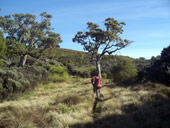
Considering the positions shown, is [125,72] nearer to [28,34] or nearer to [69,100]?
[69,100]

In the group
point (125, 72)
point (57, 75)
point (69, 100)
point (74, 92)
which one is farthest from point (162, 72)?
point (57, 75)

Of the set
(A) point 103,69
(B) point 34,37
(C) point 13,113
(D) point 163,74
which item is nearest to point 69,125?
(C) point 13,113

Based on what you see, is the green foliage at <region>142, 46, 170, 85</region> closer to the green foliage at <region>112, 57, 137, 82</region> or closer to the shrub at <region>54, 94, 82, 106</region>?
the green foliage at <region>112, 57, 137, 82</region>

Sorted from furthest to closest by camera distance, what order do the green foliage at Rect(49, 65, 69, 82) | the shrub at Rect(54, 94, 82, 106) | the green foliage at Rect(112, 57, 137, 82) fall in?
the green foliage at Rect(49, 65, 69, 82), the green foliage at Rect(112, 57, 137, 82), the shrub at Rect(54, 94, 82, 106)

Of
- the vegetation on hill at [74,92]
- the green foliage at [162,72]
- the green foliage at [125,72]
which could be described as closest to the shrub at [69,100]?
the vegetation on hill at [74,92]

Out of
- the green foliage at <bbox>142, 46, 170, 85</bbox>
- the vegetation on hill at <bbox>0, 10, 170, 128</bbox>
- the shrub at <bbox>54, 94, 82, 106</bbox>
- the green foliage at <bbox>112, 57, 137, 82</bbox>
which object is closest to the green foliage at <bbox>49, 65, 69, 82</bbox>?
the vegetation on hill at <bbox>0, 10, 170, 128</bbox>

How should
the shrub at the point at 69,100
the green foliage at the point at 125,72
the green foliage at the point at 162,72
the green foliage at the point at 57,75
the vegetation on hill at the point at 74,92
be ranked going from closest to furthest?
Answer: the vegetation on hill at the point at 74,92, the shrub at the point at 69,100, the green foliage at the point at 162,72, the green foliage at the point at 125,72, the green foliage at the point at 57,75

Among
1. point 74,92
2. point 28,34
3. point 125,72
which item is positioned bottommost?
point 74,92

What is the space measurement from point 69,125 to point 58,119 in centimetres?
52

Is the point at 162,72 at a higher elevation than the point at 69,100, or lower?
higher

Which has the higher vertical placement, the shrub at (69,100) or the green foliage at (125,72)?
the green foliage at (125,72)

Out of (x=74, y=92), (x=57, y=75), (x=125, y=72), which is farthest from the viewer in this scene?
→ (x=57, y=75)

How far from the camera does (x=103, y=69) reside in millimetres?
26609

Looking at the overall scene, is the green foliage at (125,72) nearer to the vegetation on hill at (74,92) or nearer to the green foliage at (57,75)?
the vegetation on hill at (74,92)
